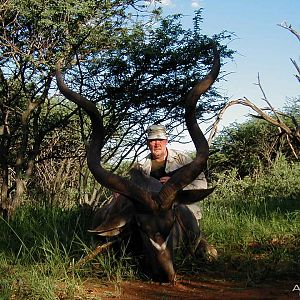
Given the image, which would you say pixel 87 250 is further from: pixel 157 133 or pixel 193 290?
pixel 157 133

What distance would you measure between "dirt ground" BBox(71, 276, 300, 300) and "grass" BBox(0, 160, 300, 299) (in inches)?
3.9

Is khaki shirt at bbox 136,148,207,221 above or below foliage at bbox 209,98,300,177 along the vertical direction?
below

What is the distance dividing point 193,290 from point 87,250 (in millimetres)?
891

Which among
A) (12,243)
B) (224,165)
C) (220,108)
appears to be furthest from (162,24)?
(224,165)

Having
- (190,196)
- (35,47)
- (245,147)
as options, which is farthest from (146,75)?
(245,147)

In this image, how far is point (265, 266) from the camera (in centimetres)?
414

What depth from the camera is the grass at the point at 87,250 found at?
354cm

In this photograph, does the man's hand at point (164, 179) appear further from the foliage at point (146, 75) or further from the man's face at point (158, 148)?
the foliage at point (146, 75)

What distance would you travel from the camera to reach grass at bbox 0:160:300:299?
3535 millimetres

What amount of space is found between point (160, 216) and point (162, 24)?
3757 millimetres

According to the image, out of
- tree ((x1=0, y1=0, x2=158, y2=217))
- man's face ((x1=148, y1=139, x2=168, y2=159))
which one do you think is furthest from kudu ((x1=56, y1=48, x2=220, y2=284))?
tree ((x1=0, y1=0, x2=158, y2=217))

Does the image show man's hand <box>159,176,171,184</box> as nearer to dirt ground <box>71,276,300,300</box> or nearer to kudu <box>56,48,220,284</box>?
kudu <box>56,48,220,284</box>

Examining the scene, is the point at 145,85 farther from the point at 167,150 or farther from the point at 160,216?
the point at 160,216

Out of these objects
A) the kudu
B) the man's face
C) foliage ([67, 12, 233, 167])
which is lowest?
the kudu
